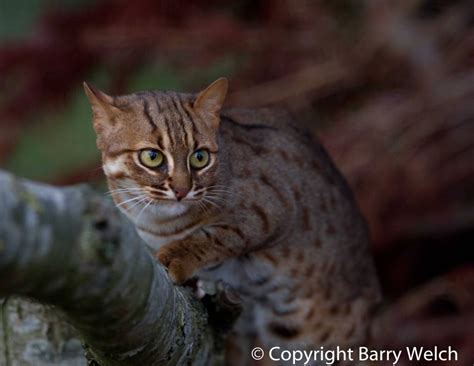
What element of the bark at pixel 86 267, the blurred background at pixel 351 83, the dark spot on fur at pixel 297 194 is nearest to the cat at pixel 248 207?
the dark spot on fur at pixel 297 194

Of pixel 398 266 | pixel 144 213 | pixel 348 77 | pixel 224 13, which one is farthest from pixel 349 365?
pixel 224 13

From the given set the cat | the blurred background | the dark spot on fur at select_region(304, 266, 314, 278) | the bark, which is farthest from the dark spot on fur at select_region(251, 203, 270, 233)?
the blurred background

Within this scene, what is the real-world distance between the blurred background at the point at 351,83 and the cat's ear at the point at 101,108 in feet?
7.55

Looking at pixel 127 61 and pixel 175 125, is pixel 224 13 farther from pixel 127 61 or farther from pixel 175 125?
pixel 175 125

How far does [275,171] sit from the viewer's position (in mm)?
4254

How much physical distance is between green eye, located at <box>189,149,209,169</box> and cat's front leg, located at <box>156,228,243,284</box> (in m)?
0.34

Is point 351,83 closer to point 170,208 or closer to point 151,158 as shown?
point 170,208

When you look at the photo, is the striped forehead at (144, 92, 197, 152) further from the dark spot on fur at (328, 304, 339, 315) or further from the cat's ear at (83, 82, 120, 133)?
the dark spot on fur at (328, 304, 339, 315)

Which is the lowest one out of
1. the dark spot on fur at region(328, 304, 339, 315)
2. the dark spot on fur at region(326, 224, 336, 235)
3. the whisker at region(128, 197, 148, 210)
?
the dark spot on fur at region(328, 304, 339, 315)

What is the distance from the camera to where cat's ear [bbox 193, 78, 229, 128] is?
3.78 metres

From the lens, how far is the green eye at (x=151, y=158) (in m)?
3.58

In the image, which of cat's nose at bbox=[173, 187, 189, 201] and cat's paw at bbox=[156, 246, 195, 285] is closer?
cat's nose at bbox=[173, 187, 189, 201]

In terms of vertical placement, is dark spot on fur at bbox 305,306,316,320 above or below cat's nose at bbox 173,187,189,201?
below

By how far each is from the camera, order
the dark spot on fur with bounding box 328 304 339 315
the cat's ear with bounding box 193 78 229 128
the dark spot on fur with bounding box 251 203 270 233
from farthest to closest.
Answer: the dark spot on fur with bounding box 328 304 339 315 < the dark spot on fur with bounding box 251 203 270 233 < the cat's ear with bounding box 193 78 229 128
